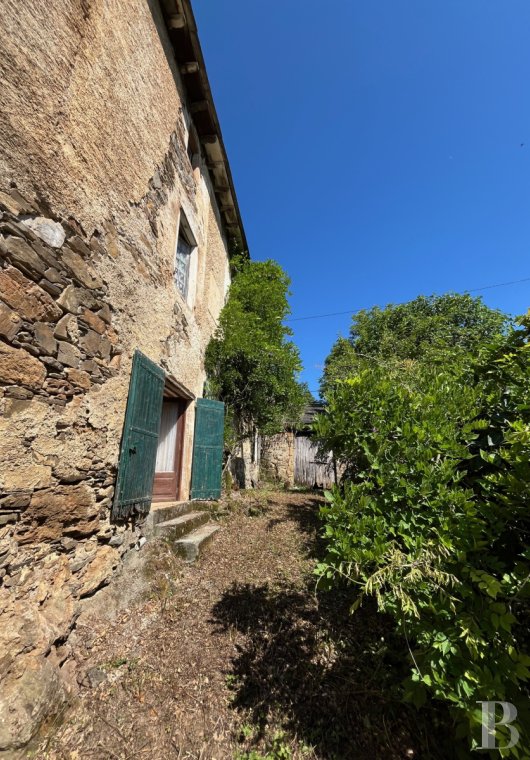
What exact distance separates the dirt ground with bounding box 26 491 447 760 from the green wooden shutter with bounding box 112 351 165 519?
2.29 ft

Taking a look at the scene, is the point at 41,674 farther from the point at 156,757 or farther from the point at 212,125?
the point at 212,125

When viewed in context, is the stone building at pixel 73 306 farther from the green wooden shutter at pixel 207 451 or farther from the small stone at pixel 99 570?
the green wooden shutter at pixel 207 451

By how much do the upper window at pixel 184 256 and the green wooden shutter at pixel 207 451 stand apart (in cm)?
208

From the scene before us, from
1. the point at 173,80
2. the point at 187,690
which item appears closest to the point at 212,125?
the point at 173,80

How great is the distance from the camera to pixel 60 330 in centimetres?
267

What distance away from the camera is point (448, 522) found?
1659 millimetres

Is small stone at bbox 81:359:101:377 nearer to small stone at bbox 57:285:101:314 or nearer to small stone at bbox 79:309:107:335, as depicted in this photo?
small stone at bbox 79:309:107:335

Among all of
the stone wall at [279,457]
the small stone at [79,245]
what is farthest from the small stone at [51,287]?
the stone wall at [279,457]

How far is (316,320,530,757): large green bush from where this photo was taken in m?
1.46

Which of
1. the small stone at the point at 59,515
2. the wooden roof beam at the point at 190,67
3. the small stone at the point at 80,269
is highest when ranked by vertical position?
the wooden roof beam at the point at 190,67

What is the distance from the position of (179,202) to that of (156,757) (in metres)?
5.93

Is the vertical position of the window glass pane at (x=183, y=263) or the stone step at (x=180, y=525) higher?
the window glass pane at (x=183, y=263)

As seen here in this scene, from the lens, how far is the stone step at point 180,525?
4.00 m

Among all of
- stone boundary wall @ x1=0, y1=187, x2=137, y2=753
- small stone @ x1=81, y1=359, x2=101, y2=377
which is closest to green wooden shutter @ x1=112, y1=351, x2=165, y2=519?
stone boundary wall @ x1=0, y1=187, x2=137, y2=753
